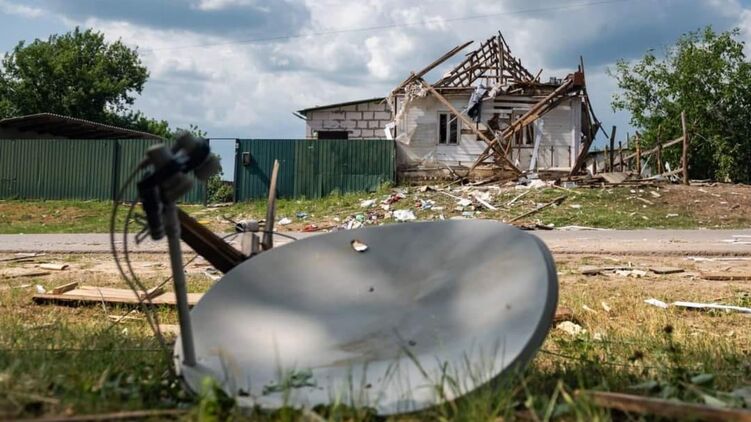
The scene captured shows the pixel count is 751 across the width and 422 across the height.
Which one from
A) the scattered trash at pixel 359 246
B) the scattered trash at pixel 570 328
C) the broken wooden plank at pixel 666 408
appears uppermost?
the scattered trash at pixel 359 246

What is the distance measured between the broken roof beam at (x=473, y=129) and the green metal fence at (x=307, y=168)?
7.97 feet

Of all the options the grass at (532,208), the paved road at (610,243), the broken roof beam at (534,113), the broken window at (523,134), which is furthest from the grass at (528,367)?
the broken window at (523,134)

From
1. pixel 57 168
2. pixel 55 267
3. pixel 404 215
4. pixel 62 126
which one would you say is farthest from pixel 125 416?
pixel 62 126

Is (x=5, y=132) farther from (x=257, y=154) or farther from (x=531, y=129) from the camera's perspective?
(x=531, y=129)

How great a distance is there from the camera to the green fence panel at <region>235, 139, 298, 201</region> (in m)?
21.5

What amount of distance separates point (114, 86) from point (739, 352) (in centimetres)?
4663

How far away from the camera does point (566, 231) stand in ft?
42.0

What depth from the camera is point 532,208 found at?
1542cm

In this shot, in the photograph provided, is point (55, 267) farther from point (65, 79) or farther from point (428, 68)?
point (65, 79)

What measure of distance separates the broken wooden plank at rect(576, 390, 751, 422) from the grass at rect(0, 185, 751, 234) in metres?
12.2

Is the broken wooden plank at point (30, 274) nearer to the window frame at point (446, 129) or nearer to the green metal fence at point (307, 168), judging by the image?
the green metal fence at point (307, 168)

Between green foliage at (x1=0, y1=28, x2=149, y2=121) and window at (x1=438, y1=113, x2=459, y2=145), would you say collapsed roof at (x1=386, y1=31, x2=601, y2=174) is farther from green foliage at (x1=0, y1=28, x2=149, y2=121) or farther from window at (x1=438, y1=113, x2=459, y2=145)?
green foliage at (x1=0, y1=28, x2=149, y2=121)

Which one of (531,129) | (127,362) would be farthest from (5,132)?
(127,362)

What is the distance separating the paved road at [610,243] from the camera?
925 centimetres
